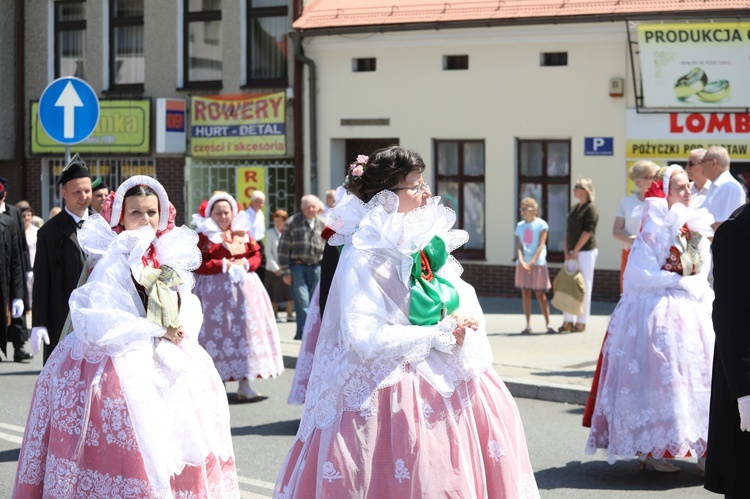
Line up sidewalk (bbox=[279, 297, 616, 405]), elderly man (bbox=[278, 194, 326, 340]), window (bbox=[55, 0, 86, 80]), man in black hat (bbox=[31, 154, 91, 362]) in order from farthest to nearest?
1. window (bbox=[55, 0, 86, 80])
2. elderly man (bbox=[278, 194, 326, 340])
3. sidewalk (bbox=[279, 297, 616, 405])
4. man in black hat (bbox=[31, 154, 91, 362])

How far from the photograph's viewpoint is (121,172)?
80.3ft

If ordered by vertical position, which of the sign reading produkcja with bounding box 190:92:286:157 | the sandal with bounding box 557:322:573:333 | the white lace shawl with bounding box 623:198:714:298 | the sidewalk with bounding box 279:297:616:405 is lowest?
the sidewalk with bounding box 279:297:616:405

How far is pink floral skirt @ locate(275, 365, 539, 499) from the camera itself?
491cm

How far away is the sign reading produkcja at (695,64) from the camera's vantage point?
18062mm

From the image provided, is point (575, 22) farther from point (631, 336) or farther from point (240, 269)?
point (631, 336)

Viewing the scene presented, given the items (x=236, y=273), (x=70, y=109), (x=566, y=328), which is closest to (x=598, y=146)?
(x=566, y=328)

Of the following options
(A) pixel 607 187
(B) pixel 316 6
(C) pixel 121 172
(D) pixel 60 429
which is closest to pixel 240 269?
(D) pixel 60 429

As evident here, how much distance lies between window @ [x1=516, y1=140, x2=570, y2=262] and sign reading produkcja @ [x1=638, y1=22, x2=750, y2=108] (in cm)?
161

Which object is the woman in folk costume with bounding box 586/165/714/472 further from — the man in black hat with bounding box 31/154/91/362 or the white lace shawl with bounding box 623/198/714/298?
the man in black hat with bounding box 31/154/91/362

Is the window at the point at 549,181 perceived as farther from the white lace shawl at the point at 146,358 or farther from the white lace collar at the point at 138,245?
the white lace shawl at the point at 146,358

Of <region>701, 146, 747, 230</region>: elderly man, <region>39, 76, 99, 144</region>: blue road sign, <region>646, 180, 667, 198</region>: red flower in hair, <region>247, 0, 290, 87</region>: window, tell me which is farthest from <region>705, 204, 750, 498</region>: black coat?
<region>247, 0, 290, 87</region>: window

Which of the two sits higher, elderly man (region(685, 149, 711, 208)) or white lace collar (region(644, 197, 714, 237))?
elderly man (region(685, 149, 711, 208))

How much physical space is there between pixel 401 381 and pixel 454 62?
15806 millimetres

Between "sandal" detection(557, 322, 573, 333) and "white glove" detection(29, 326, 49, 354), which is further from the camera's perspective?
"sandal" detection(557, 322, 573, 333)
